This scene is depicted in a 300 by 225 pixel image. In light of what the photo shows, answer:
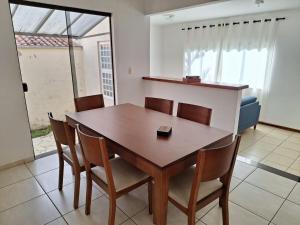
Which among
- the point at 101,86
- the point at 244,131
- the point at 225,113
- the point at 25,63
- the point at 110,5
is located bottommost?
the point at 244,131

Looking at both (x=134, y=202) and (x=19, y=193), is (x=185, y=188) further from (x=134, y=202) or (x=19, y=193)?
(x=19, y=193)

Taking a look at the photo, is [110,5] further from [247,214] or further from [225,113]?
[247,214]

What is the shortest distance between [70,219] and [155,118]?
1.17 metres

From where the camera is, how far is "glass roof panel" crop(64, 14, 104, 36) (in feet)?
9.86

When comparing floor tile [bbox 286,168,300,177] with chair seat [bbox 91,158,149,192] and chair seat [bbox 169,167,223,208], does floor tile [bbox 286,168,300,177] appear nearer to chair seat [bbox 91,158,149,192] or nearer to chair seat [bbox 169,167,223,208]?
chair seat [bbox 169,167,223,208]

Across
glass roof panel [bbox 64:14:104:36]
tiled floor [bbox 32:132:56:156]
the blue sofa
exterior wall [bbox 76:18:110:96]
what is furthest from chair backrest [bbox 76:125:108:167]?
the blue sofa

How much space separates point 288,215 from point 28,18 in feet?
11.5

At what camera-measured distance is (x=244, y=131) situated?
396 centimetres

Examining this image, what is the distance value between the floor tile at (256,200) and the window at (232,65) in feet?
9.49

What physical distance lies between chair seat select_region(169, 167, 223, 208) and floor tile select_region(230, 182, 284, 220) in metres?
0.62

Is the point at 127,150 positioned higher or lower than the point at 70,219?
higher

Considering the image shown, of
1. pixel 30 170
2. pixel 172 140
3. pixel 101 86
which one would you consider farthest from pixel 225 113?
pixel 30 170

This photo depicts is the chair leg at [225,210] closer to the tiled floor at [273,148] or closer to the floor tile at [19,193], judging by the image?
the tiled floor at [273,148]

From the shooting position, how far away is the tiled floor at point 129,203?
1.76 metres
